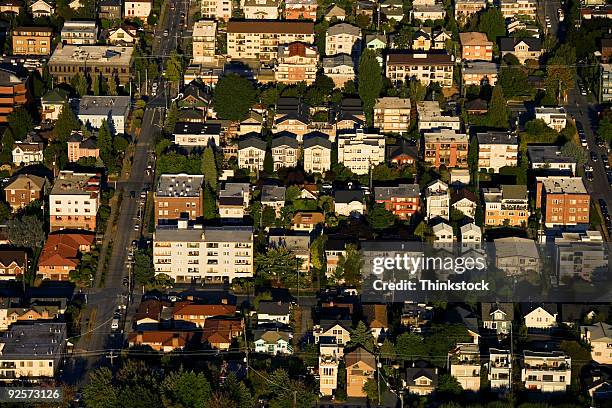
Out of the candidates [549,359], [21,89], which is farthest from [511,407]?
[21,89]

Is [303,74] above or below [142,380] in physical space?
above

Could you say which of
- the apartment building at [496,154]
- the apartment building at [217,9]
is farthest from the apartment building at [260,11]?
the apartment building at [496,154]

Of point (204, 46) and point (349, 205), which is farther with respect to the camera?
point (204, 46)

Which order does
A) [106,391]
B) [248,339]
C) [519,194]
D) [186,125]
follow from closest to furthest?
[106,391], [248,339], [519,194], [186,125]

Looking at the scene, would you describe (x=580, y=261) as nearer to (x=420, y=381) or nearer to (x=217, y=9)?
(x=420, y=381)

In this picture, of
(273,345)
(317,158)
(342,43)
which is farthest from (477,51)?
(273,345)

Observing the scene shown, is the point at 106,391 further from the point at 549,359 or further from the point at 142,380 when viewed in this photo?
the point at 549,359
